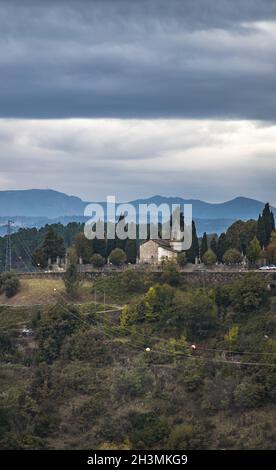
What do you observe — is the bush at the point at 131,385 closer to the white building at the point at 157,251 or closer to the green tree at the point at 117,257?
the green tree at the point at 117,257

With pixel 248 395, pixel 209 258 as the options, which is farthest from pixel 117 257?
pixel 248 395

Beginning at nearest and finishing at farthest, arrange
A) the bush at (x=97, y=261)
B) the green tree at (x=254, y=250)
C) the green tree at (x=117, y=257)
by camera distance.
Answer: the green tree at (x=254, y=250) → the bush at (x=97, y=261) → the green tree at (x=117, y=257)

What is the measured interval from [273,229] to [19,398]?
20.5m

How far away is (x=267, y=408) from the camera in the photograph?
41000 mm

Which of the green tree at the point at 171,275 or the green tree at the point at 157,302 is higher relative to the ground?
the green tree at the point at 171,275

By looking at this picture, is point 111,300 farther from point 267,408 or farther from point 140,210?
point 267,408

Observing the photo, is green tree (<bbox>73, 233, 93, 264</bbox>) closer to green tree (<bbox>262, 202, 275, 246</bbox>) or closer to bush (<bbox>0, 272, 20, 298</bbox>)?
bush (<bbox>0, 272, 20, 298</bbox>)

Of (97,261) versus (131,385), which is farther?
(97,261)

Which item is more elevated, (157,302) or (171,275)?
(171,275)

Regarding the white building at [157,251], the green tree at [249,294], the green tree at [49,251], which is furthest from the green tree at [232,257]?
the green tree at [49,251]

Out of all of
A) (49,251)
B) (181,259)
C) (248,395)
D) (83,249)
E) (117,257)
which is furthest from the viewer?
(49,251)

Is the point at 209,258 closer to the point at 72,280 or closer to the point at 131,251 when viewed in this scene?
the point at 131,251

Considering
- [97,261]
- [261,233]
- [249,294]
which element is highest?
[261,233]
